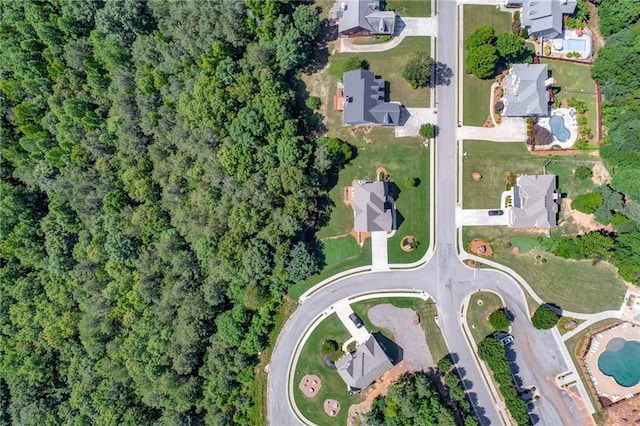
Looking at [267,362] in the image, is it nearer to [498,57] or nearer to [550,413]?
[550,413]

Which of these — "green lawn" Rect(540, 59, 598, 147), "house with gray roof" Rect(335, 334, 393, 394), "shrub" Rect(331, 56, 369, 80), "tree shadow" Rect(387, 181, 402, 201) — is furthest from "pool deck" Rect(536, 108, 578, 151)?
"house with gray roof" Rect(335, 334, 393, 394)

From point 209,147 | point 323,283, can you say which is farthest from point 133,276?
point 323,283

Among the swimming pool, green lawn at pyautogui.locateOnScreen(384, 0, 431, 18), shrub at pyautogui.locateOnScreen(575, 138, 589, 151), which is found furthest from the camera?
green lawn at pyautogui.locateOnScreen(384, 0, 431, 18)

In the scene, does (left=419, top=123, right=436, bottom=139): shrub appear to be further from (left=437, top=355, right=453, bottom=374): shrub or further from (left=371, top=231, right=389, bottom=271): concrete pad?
(left=437, top=355, right=453, bottom=374): shrub

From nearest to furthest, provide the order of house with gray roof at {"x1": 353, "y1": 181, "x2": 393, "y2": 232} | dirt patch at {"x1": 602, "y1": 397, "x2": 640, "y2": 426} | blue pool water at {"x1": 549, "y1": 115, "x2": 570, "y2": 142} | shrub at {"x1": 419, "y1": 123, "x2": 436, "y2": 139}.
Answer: house with gray roof at {"x1": 353, "y1": 181, "x2": 393, "y2": 232}, dirt patch at {"x1": 602, "y1": 397, "x2": 640, "y2": 426}, shrub at {"x1": 419, "y1": 123, "x2": 436, "y2": 139}, blue pool water at {"x1": 549, "y1": 115, "x2": 570, "y2": 142}

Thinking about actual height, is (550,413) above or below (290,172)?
below

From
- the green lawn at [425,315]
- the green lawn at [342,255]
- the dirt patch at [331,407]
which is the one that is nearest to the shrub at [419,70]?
the green lawn at [342,255]
